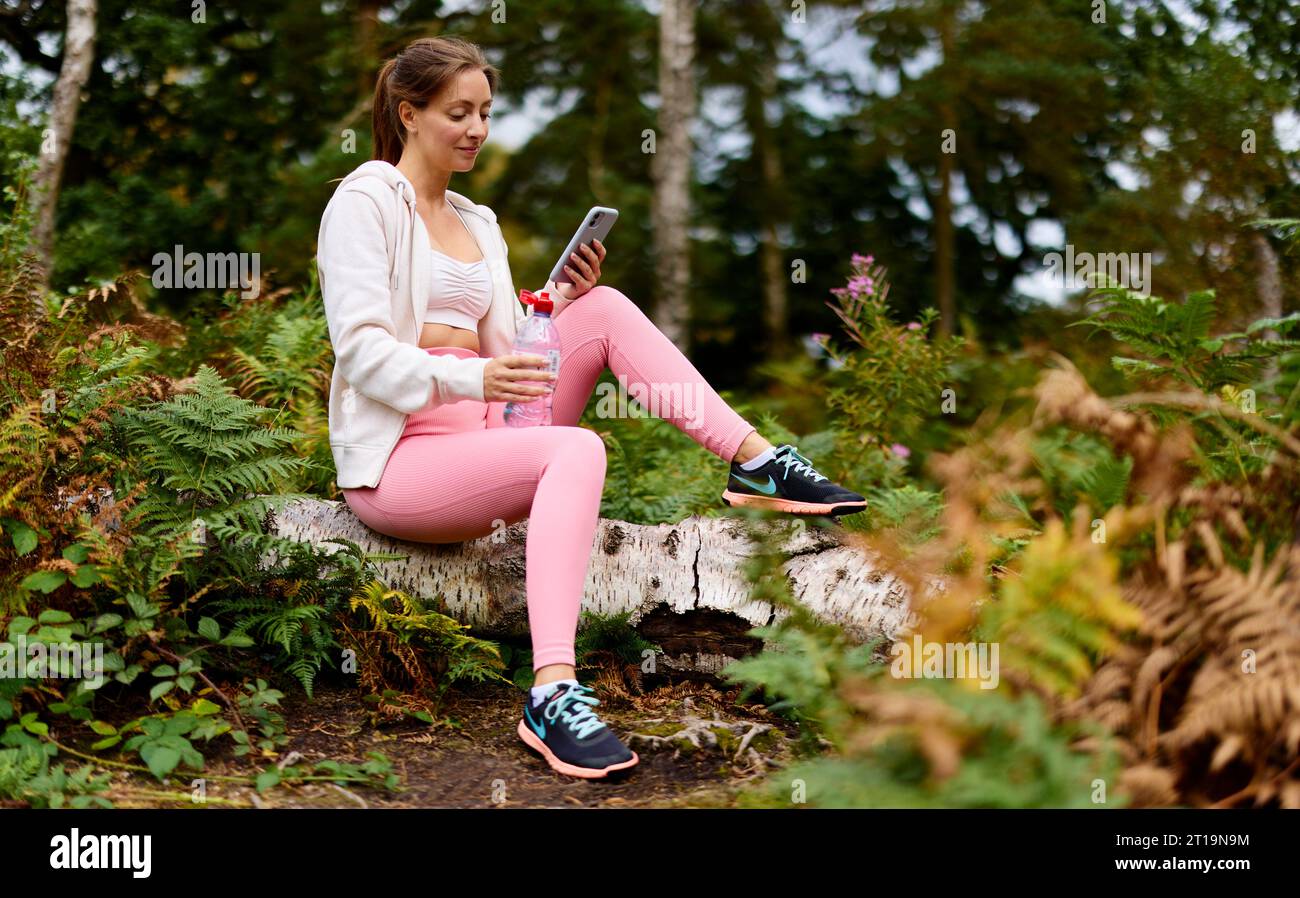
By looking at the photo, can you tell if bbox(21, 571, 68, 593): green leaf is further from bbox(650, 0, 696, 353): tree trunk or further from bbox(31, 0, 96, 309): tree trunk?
bbox(650, 0, 696, 353): tree trunk

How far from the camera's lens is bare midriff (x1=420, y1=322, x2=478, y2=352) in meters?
3.76

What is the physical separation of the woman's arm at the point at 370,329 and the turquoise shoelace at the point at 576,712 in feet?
3.04

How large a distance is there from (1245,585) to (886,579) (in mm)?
1296

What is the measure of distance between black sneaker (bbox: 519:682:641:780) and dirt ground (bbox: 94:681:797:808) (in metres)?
0.05

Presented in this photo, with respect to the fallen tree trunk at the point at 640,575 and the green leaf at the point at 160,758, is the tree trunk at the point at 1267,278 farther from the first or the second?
the green leaf at the point at 160,758

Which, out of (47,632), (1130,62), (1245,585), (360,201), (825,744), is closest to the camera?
(1245,585)

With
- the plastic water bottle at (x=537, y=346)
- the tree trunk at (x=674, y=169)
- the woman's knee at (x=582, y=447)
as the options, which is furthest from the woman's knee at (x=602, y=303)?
the tree trunk at (x=674, y=169)

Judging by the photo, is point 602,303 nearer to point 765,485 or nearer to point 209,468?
point 765,485

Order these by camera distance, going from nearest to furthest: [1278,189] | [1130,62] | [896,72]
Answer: [1278,189]
[1130,62]
[896,72]

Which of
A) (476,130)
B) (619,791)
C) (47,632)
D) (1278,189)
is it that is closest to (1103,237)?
(1278,189)

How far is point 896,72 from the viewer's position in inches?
588

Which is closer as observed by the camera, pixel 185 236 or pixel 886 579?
pixel 886 579

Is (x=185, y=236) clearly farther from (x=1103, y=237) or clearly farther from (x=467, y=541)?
(x=1103, y=237)

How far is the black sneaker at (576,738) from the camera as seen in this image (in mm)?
3066
